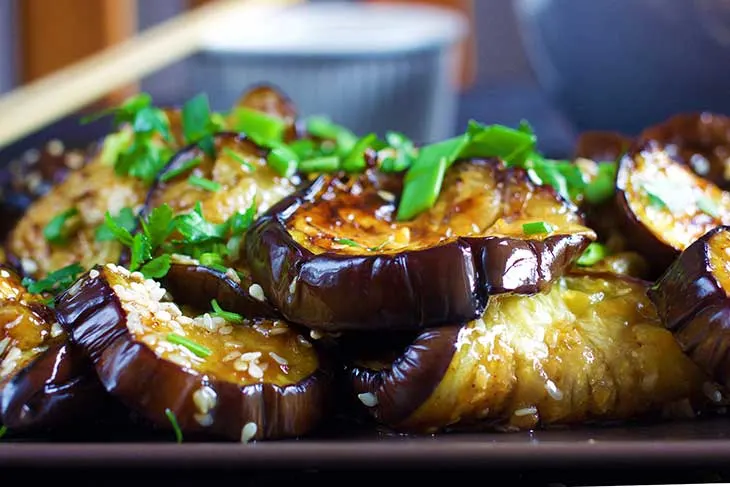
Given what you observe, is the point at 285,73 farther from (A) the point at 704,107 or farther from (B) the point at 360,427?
(B) the point at 360,427

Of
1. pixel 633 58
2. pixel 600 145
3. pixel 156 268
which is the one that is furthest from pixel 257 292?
pixel 633 58

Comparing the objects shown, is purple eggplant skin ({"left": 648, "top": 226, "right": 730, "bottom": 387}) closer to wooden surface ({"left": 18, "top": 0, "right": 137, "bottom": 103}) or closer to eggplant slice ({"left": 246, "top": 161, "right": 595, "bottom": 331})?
eggplant slice ({"left": 246, "top": 161, "right": 595, "bottom": 331})

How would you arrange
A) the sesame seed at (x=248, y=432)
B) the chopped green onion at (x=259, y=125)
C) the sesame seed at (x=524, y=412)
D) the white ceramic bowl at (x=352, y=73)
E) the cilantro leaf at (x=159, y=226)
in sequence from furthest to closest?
the white ceramic bowl at (x=352, y=73)
the chopped green onion at (x=259, y=125)
the cilantro leaf at (x=159, y=226)
the sesame seed at (x=524, y=412)
the sesame seed at (x=248, y=432)

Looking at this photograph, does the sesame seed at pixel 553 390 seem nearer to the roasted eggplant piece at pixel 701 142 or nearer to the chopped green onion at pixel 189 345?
the chopped green onion at pixel 189 345

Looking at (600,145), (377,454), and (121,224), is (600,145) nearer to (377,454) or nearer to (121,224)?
(121,224)

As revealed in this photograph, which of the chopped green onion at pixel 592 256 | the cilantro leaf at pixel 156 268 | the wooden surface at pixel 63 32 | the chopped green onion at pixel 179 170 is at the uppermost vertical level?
the chopped green onion at pixel 179 170

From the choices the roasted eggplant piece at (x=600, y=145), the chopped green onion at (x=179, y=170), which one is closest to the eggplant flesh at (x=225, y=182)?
the chopped green onion at (x=179, y=170)

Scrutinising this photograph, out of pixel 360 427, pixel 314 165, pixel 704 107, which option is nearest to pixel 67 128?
pixel 314 165
